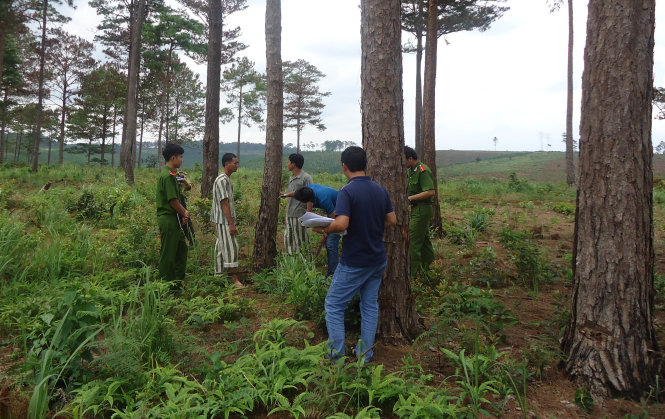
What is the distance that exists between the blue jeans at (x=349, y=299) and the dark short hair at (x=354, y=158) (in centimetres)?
77

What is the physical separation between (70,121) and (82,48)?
11839 mm

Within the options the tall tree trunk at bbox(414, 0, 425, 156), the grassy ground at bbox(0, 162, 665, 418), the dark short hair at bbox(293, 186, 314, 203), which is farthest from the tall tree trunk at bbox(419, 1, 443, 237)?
the tall tree trunk at bbox(414, 0, 425, 156)

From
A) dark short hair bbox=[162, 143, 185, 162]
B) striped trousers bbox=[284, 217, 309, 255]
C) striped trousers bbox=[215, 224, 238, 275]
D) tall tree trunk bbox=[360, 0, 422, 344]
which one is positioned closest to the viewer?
tall tree trunk bbox=[360, 0, 422, 344]

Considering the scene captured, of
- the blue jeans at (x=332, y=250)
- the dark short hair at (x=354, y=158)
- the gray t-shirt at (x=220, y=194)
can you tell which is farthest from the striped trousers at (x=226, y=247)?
the dark short hair at (x=354, y=158)

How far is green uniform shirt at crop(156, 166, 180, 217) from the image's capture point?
16.1ft

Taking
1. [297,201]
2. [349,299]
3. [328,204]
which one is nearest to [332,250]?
[328,204]

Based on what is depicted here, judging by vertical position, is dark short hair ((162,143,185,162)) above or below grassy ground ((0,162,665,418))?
above

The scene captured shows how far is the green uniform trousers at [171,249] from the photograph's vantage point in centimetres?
500

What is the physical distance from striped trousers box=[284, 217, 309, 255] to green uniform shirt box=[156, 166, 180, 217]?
157 centimetres

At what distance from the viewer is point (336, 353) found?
127 inches

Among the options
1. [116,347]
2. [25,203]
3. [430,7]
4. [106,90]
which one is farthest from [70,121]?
[116,347]

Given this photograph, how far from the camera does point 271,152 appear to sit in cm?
620

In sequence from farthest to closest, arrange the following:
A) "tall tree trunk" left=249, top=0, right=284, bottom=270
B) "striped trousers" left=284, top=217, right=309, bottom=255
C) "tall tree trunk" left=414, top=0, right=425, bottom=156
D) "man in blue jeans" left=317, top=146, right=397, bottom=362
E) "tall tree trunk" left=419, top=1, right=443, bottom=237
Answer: "tall tree trunk" left=414, top=0, right=425, bottom=156
"tall tree trunk" left=419, top=1, right=443, bottom=237
"tall tree trunk" left=249, top=0, right=284, bottom=270
"striped trousers" left=284, top=217, right=309, bottom=255
"man in blue jeans" left=317, top=146, right=397, bottom=362

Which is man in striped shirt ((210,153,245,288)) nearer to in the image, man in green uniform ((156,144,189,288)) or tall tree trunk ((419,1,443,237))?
man in green uniform ((156,144,189,288))
